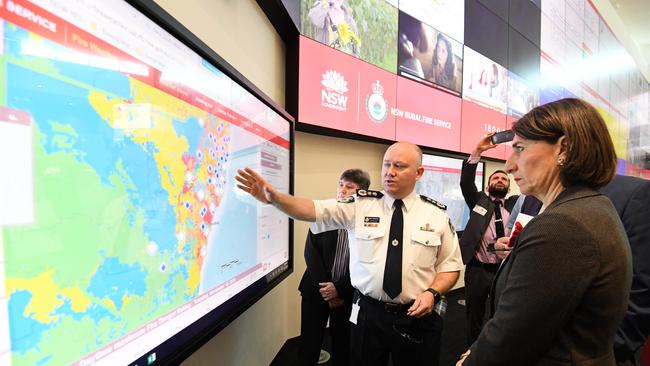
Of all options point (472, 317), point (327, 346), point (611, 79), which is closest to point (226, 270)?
point (327, 346)

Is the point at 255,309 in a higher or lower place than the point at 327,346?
higher

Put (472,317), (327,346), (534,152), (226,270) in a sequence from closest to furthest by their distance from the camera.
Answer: (534,152) → (226,270) → (472,317) → (327,346)

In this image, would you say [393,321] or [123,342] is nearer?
[123,342]

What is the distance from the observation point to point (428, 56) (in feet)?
11.2

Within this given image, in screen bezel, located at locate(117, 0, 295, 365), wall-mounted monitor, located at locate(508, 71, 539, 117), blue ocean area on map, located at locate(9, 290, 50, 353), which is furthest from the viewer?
wall-mounted monitor, located at locate(508, 71, 539, 117)

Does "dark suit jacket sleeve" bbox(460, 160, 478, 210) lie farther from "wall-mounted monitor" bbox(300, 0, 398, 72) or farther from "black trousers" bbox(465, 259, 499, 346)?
"wall-mounted monitor" bbox(300, 0, 398, 72)

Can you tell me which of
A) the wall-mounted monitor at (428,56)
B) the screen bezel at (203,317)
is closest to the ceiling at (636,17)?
the wall-mounted monitor at (428,56)

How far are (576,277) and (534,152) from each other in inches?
13.4

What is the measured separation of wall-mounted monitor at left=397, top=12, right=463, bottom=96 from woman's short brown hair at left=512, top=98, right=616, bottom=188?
8.27ft

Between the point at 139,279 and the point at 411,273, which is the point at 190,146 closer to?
the point at 139,279

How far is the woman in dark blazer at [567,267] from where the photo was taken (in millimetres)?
687

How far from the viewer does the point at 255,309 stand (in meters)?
1.91

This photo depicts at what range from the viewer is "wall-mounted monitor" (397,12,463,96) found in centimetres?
318

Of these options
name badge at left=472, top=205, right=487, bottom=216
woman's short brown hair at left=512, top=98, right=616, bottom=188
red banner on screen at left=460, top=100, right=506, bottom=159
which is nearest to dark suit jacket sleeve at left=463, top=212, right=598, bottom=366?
woman's short brown hair at left=512, top=98, right=616, bottom=188
